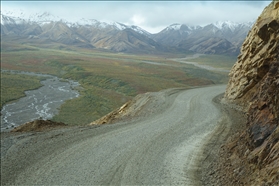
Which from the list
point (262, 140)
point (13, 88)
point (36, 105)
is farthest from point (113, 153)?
point (13, 88)

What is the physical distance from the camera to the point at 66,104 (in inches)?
1873

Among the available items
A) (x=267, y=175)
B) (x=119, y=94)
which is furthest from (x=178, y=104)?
(x=119, y=94)

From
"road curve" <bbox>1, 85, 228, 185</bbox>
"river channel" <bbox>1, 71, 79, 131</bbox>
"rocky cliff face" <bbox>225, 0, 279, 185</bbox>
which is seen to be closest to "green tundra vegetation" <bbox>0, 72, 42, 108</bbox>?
"river channel" <bbox>1, 71, 79, 131</bbox>

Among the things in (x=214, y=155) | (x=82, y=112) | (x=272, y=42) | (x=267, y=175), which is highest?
(x=272, y=42)

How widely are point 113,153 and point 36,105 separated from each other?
35610 mm

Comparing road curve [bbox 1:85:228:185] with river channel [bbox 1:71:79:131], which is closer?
road curve [bbox 1:85:228:185]

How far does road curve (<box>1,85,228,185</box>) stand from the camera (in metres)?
12.1

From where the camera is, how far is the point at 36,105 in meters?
46.3

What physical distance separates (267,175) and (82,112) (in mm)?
37462

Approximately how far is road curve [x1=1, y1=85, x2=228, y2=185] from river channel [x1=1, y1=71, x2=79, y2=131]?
1734 cm

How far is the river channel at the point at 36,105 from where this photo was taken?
37.0 m

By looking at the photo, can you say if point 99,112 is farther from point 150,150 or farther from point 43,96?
point 150,150

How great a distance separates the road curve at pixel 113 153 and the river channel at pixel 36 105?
17.3 meters

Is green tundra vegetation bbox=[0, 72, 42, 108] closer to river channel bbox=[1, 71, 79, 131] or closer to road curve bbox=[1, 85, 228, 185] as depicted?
river channel bbox=[1, 71, 79, 131]
